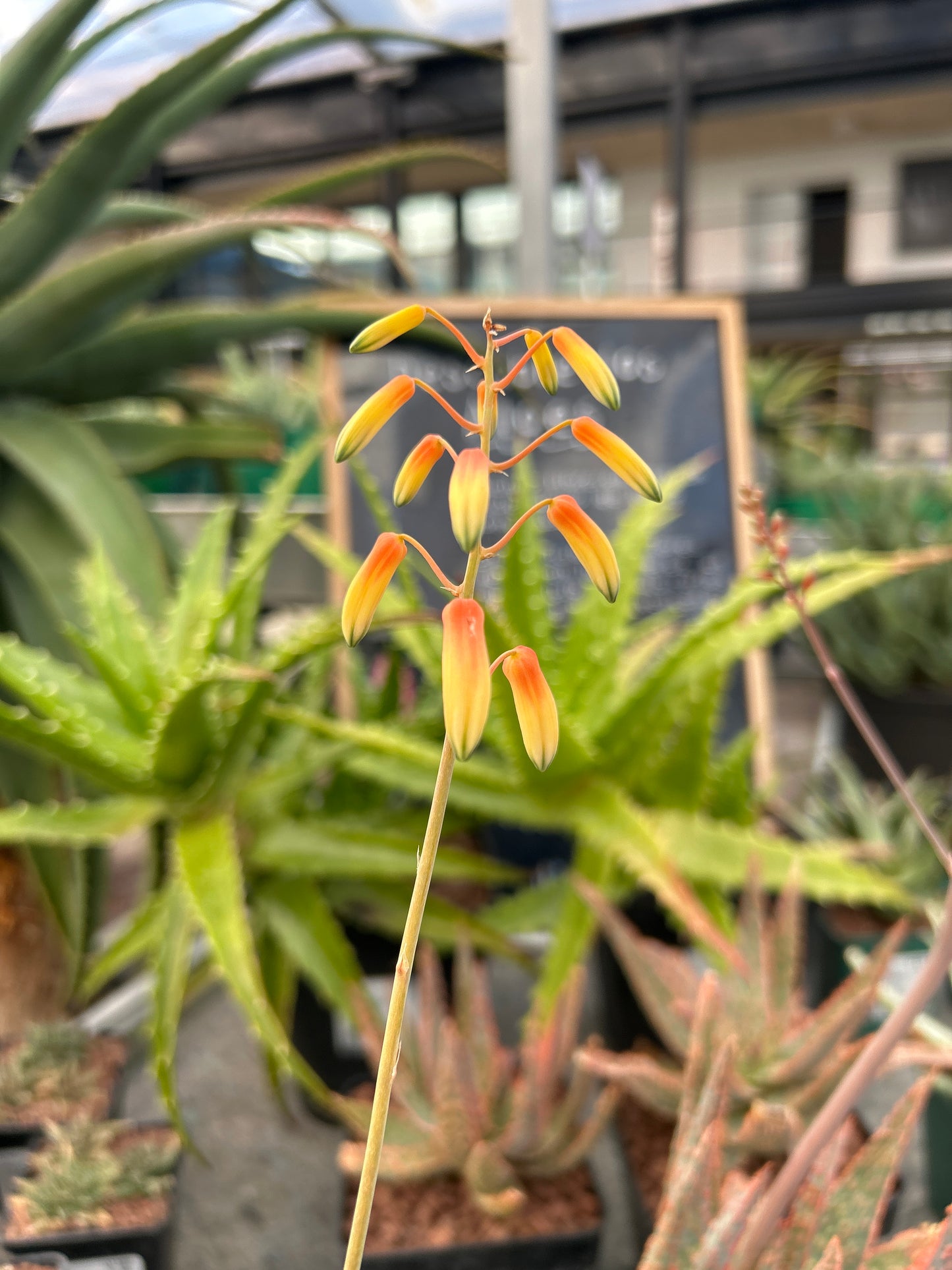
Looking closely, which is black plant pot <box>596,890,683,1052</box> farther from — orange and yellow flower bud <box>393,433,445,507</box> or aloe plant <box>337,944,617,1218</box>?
orange and yellow flower bud <box>393,433,445,507</box>

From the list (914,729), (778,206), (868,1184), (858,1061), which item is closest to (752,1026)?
(868,1184)

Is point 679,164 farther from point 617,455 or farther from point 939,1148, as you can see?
point 617,455

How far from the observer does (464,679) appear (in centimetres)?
19

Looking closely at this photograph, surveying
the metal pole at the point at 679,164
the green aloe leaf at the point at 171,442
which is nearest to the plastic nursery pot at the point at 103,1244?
the green aloe leaf at the point at 171,442

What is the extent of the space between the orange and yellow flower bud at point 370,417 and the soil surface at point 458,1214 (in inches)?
18.7

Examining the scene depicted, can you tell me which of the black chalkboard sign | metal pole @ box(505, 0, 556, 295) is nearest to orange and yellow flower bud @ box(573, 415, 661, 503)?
the black chalkboard sign

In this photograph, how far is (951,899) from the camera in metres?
0.26

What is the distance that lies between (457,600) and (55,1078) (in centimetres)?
59

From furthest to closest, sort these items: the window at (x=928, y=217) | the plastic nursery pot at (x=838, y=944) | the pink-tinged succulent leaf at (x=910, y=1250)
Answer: the window at (x=928, y=217)
the plastic nursery pot at (x=838, y=944)
the pink-tinged succulent leaf at (x=910, y=1250)

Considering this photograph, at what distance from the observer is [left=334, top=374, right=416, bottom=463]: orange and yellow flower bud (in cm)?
22

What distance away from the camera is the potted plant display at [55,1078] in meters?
0.59

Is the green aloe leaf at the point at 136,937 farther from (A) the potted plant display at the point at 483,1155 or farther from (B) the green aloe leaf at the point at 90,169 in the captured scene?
(B) the green aloe leaf at the point at 90,169

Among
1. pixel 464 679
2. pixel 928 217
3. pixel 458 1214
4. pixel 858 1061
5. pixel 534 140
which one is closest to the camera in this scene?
pixel 464 679

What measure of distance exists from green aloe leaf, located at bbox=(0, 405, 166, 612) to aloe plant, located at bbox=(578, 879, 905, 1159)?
0.40 metres
